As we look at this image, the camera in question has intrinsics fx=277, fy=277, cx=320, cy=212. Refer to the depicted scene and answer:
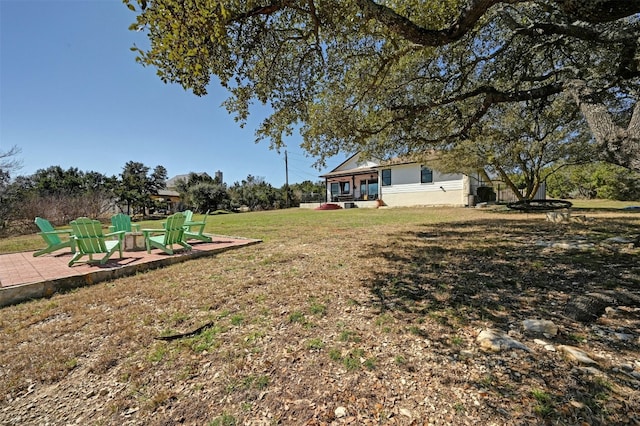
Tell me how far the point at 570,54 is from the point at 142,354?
9.79 metres

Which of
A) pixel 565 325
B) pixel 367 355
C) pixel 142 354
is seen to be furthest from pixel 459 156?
pixel 142 354

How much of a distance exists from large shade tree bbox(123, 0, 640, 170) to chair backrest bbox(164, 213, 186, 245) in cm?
273

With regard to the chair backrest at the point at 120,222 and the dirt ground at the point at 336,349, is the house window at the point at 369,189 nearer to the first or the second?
the chair backrest at the point at 120,222

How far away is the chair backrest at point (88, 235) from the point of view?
532cm

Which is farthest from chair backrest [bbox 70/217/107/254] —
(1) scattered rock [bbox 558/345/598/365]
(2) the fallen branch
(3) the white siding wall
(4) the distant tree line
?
(3) the white siding wall

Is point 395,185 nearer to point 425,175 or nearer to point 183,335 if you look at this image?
point 425,175

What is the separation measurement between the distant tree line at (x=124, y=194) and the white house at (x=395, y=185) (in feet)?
19.5

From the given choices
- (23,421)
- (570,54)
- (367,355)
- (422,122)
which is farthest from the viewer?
(422,122)

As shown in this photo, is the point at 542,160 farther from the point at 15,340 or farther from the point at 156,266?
the point at 15,340

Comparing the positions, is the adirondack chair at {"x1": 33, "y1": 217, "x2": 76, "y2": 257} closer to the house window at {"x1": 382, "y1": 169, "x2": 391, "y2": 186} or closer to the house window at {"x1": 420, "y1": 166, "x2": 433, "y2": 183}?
the house window at {"x1": 420, "y1": 166, "x2": 433, "y2": 183}

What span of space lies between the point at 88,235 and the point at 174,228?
150cm

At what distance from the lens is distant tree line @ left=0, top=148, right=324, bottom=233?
56.3 ft

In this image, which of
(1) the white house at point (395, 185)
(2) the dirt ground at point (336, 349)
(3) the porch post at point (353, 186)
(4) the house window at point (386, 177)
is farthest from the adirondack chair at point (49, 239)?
(3) the porch post at point (353, 186)

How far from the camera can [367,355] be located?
7.64 feet
